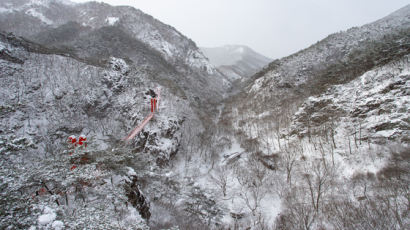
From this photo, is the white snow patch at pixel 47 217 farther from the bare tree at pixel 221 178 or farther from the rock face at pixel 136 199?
the bare tree at pixel 221 178

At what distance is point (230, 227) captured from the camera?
18.2 meters

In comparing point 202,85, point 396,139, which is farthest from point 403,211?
point 202,85

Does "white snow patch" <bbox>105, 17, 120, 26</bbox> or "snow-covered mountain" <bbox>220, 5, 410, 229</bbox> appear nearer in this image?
"snow-covered mountain" <bbox>220, 5, 410, 229</bbox>

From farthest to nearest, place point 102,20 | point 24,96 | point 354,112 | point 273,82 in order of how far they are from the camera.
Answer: point 102,20 < point 273,82 < point 354,112 < point 24,96

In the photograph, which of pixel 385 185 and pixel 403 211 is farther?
pixel 385 185

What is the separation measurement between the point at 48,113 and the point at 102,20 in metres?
50.6

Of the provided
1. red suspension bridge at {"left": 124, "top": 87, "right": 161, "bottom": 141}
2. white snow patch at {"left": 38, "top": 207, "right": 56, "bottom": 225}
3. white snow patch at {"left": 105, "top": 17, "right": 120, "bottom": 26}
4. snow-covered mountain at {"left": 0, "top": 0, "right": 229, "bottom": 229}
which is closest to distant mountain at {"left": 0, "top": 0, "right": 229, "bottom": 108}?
white snow patch at {"left": 105, "top": 17, "right": 120, "bottom": 26}

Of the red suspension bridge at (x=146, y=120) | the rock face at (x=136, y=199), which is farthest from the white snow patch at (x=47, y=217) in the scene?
the red suspension bridge at (x=146, y=120)

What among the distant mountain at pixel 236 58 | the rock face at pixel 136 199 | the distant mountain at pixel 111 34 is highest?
the distant mountain at pixel 236 58

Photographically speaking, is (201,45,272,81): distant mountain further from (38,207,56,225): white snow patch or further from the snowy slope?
(38,207,56,225): white snow patch

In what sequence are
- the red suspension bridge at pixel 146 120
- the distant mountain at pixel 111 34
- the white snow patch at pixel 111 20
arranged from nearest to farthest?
the red suspension bridge at pixel 146 120 → the distant mountain at pixel 111 34 → the white snow patch at pixel 111 20

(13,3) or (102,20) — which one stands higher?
(13,3)

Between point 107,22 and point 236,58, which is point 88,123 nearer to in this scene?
point 107,22

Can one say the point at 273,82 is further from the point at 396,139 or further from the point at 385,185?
the point at 385,185
